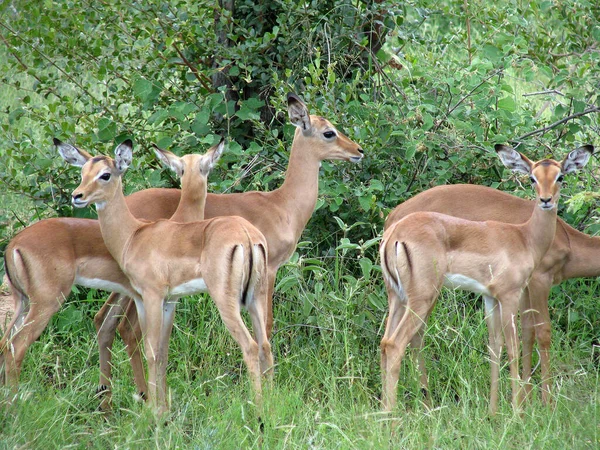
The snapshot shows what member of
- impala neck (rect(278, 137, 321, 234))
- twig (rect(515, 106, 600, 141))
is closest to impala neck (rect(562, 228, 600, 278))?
twig (rect(515, 106, 600, 141))

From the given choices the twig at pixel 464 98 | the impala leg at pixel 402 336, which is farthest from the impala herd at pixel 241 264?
the twig at pixel 464 98

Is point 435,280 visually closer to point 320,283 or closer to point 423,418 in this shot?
point 423,418

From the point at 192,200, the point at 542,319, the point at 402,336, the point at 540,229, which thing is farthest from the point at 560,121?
the point at 192,200

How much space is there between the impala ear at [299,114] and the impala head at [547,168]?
1294mm

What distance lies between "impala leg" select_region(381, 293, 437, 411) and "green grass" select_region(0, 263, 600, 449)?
0.15 m

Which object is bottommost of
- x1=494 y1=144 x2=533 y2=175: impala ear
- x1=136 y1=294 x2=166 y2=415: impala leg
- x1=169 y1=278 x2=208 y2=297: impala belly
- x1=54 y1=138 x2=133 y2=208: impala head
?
x1=136 y1=294 x2=166 y2=415: impala leg

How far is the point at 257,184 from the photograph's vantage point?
6.20 metres

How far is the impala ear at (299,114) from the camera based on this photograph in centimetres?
563

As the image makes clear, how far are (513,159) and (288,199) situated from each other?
144 centimetres

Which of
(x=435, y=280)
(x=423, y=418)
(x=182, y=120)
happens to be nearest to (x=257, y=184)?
(x=182, y=120)

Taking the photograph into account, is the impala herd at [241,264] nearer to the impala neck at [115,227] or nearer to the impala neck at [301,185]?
the impala neck at [115,227]

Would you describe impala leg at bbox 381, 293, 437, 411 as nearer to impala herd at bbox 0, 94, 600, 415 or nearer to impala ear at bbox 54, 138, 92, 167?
impala herd at bbox 0, 94, 600, 415

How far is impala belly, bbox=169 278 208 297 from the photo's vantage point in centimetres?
446

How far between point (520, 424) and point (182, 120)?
315cm
